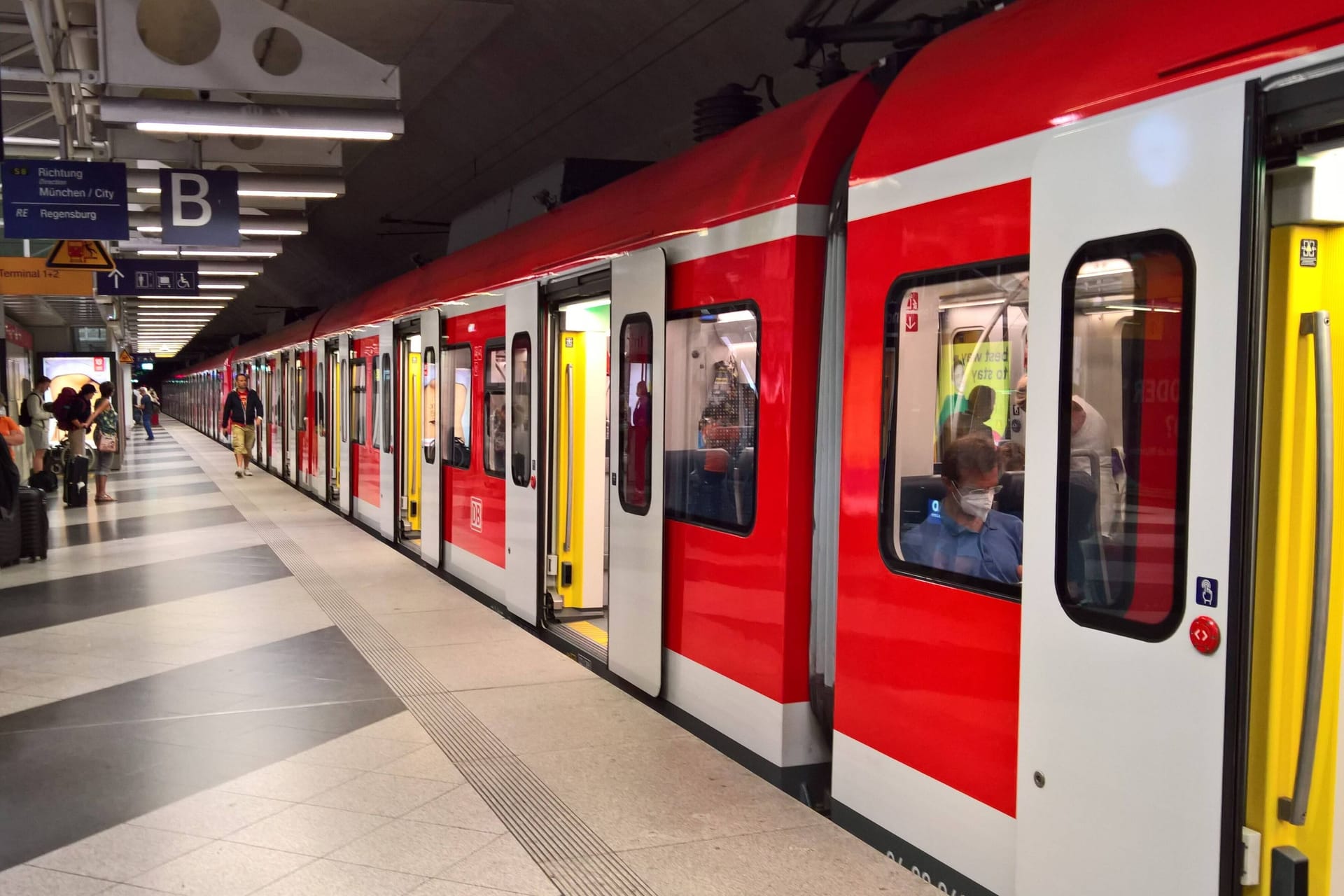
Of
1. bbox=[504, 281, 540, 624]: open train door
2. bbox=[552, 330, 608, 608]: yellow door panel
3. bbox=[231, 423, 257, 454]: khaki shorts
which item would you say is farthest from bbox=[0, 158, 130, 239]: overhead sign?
bbox=[231, 423, 257, 454]: khaki shorts

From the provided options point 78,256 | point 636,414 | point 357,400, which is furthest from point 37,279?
point 636,414

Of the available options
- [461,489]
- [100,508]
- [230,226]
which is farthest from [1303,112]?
[100,508]

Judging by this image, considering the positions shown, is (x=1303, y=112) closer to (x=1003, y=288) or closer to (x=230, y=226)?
(x=1003, y=288)

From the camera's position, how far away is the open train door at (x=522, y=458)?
24.0 feet

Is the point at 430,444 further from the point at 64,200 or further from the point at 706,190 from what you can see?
the point at 706,190

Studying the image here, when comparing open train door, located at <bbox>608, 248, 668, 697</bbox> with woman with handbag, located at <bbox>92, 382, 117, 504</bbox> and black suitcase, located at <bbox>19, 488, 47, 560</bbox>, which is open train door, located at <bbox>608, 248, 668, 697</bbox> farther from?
woman with handbag, located at <bbox>92, 382, 117, 504</bbox>

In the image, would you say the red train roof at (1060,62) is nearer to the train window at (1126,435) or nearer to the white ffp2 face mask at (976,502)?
the train window at (1126,435)

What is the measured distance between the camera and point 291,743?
515 cm

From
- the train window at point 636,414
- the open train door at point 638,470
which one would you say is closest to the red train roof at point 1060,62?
the open train door at point 638,470

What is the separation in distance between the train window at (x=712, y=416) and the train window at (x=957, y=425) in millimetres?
952

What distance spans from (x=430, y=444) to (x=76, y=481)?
8.10 m

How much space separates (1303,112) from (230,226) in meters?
11.2

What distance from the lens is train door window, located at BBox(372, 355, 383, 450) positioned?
12020 millimetres

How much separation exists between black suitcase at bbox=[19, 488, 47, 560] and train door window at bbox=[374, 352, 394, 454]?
3.28 m
